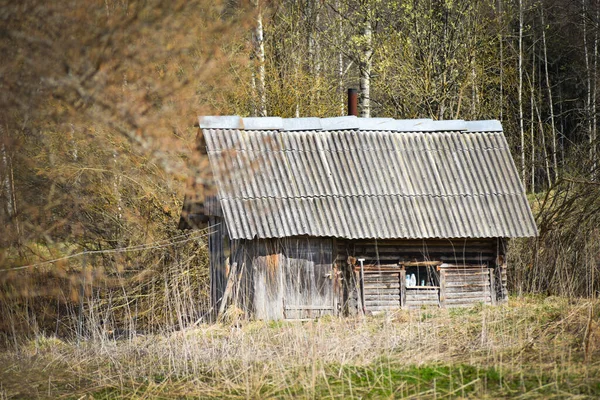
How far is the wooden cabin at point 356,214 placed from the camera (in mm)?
14812

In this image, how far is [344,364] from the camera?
349 inches

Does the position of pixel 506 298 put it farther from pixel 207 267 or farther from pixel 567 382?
pixel 567 382

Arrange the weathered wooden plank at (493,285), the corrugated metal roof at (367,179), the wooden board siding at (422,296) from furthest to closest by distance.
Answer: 1. the weathered wooden plank at (493,285)
2. the wooden board siding at (422,296)
3. the corrugated metal roof at (367,179)

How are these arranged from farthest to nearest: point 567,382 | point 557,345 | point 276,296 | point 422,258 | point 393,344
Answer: point 422,258 → point 276,296 → point 393,344 → point 557,345 → point 567,382

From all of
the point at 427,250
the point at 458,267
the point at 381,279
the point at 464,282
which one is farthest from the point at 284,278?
the point at 464,282

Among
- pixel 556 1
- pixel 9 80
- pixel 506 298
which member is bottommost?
pixel 506 298

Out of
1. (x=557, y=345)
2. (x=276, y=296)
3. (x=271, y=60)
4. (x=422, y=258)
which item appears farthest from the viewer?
(x=271, y=60)

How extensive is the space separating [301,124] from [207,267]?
372 cm

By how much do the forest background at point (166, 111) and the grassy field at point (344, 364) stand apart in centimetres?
93

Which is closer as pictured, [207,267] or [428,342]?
[428,342]

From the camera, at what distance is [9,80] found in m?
6.71

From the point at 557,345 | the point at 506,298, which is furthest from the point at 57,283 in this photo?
the point at 557,345

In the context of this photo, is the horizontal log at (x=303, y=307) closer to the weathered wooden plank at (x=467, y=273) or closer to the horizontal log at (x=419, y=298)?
the horizontal log at (x=419, y=298)

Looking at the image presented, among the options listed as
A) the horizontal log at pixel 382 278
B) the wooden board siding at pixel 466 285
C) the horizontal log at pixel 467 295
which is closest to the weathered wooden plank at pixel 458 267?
the wooden board siding at pixel 466 285
